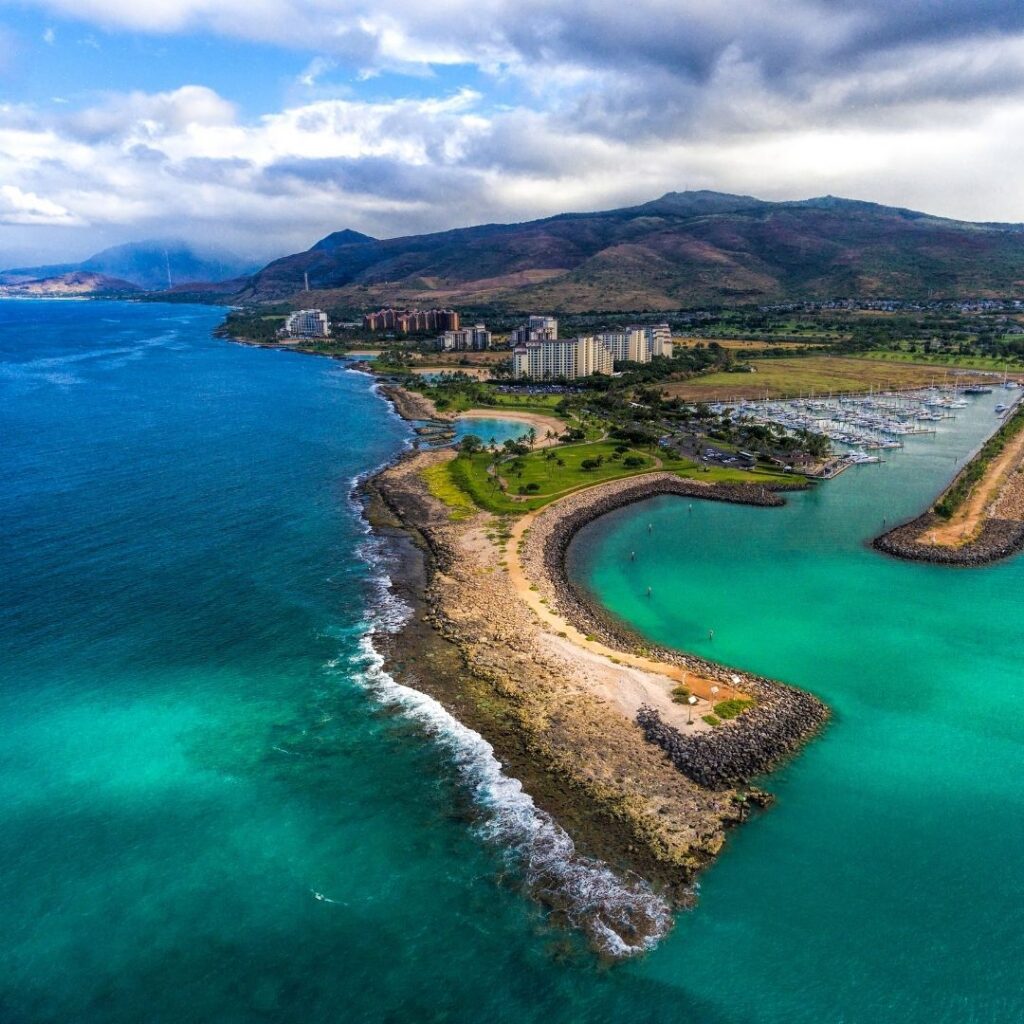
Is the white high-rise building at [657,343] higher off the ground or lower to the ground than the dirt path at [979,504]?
higher

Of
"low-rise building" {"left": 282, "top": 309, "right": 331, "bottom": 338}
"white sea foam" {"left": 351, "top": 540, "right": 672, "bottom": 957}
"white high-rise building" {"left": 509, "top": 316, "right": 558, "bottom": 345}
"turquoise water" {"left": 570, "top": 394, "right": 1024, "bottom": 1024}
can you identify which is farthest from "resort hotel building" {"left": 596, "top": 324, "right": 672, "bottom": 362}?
"white sea foam" {"left": 351, "top": 540, "right": 672, "bottom": 957}

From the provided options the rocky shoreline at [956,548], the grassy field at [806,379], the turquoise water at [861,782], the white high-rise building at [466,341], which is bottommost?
the turquoise water at [861,782]

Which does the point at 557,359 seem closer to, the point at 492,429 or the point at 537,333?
the point at 537,333

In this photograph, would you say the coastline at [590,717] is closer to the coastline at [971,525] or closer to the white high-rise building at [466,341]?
the coastline at [971,525]

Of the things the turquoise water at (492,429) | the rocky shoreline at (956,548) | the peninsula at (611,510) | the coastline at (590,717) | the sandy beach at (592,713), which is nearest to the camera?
the coastline at (590,717)

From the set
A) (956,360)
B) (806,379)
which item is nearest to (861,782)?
(806,379)

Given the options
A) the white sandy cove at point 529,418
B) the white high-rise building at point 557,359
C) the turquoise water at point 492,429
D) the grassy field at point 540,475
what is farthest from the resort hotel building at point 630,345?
the grassy field at point 540,475
